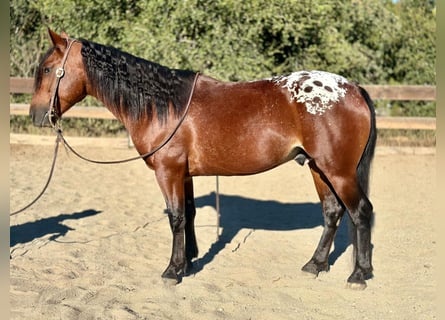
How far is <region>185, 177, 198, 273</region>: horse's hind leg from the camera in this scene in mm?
4562

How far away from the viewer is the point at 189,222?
4.64 meters

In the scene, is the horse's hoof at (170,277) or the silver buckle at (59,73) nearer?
the silver buckle at (59,73)

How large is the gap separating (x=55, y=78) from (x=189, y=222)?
1673mm

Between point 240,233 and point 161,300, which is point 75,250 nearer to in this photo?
point 161,300

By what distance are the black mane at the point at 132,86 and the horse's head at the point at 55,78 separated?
10 centimetres

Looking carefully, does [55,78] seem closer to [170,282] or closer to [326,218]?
[170,282]

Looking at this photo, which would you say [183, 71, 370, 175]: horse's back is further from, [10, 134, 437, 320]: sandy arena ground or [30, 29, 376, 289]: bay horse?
[10, 134, 437, 320]: sandy arena ground

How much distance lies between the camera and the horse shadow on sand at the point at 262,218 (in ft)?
17.6

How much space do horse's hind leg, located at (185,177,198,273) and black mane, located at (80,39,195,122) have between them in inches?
29.0

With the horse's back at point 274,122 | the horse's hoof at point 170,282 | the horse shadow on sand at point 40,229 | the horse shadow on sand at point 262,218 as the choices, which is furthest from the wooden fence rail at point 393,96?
the horse's hoof at point 170,282

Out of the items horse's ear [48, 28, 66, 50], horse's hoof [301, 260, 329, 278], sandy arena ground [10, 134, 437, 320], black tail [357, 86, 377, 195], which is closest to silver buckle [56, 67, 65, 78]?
horse's ear [48, 28, 66, 50]

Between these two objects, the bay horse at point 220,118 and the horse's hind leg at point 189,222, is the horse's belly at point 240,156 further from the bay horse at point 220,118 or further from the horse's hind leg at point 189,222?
the horse's hind leg at point 189,222

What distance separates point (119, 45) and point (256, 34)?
287 cm

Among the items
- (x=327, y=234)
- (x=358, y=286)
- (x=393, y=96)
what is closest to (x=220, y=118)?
(x=327, y=234)
